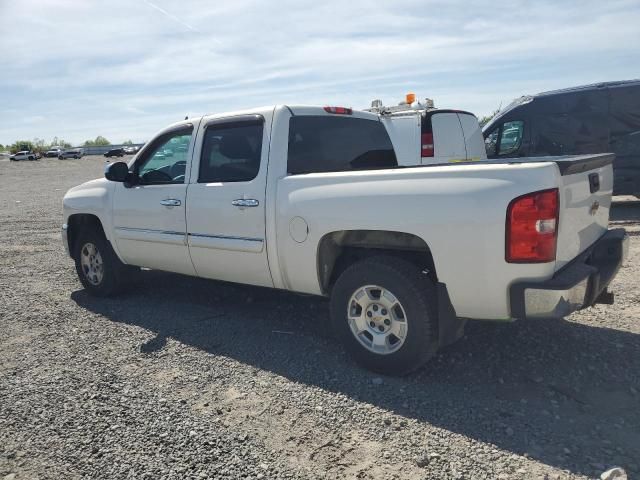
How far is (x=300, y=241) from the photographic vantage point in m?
4.11

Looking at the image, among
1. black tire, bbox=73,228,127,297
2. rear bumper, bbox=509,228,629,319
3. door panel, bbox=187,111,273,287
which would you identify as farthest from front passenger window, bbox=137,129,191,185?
rear bumper, bbox=509,228,629,319

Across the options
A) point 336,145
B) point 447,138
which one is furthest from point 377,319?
point 447,138

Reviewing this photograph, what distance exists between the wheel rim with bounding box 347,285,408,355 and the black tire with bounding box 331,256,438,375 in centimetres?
3

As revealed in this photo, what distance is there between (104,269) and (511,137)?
7.69 meters

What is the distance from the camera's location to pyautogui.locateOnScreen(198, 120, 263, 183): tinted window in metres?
4.57

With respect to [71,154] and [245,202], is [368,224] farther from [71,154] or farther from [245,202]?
[71,154]

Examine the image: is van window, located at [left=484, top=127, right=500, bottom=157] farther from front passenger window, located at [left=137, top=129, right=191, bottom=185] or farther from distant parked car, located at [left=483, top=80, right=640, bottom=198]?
front passenger window, located at [left=137, top=129, right=191, bottom=185]

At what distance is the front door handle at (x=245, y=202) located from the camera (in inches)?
172

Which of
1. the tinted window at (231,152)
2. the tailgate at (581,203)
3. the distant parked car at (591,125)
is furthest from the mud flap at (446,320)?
the distant parked car at (591,125)

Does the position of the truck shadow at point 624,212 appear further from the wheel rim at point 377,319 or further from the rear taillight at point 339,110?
the wheel rim at point 377,319

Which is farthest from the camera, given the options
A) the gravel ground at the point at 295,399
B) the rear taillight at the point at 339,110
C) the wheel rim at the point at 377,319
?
the rear taillight at the point at 339,110

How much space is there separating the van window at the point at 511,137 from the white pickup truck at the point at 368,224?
5.85 m

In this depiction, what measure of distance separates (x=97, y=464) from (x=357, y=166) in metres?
3.13

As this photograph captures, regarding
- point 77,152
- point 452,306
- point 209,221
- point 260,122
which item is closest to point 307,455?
point 452,306
